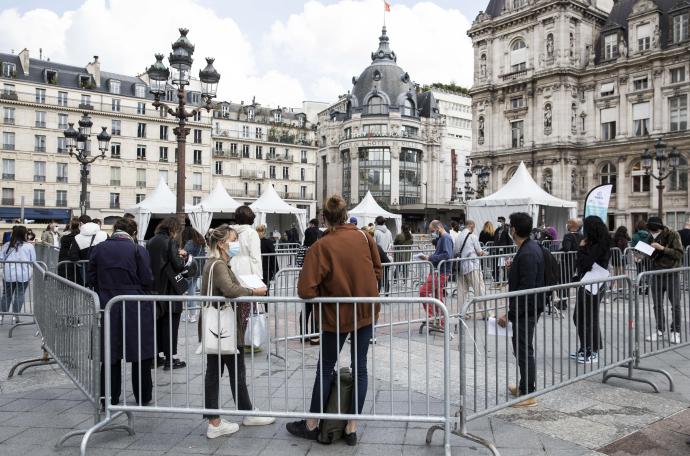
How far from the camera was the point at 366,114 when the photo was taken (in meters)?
69.3

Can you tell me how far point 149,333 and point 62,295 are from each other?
1098 millimetres

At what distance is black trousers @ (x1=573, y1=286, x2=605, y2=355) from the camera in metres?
5.43

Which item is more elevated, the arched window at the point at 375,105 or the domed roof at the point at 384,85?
the domed roof at the point at 384,85

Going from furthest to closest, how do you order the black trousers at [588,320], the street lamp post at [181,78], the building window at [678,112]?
the building window at [678,112] < the street lamp post at [181,78] < the black trousers at [588,320]

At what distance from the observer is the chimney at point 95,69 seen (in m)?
54.6

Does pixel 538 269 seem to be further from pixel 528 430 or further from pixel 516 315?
pixel 528 430

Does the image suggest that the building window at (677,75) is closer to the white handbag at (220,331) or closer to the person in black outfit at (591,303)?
the person in black outfit at (591,303)

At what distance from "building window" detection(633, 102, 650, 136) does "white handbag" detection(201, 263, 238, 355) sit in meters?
38.3

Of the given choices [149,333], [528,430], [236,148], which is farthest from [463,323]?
[236,148]

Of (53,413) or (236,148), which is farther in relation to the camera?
(236,148)

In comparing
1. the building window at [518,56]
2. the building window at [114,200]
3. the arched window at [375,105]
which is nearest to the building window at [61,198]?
the building window at [114,200]

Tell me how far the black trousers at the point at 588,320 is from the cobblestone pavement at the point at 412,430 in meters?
0.55

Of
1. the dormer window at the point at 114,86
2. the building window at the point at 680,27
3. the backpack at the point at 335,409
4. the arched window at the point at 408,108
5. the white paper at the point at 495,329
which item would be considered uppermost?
the arched window at the point at 408,108

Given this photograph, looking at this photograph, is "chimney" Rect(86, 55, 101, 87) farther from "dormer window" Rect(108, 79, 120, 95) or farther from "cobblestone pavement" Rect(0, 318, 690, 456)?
"cobblestone pavement" Rect(0, 318, 690, 456)
